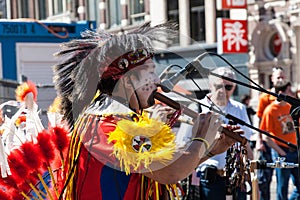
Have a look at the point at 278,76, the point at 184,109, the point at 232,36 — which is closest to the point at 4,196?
the point at 184,109

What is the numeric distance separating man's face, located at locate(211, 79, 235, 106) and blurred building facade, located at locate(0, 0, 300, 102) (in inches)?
384

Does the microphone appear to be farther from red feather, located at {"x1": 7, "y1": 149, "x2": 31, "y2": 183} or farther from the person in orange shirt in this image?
the person in orange shirt

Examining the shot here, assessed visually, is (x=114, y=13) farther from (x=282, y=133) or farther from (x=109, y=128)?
(x=109, y=128)

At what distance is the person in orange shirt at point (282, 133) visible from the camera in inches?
291

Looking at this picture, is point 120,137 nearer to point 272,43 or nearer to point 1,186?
point 1,186

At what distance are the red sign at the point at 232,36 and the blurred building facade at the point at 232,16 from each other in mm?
512

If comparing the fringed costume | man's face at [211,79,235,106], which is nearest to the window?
man's face at [211,79,235,106]

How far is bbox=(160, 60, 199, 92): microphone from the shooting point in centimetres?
378

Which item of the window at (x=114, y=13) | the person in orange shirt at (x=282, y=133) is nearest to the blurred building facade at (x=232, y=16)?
the window at (x=114, y=13)

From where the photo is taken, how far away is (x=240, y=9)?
1845 centimetres

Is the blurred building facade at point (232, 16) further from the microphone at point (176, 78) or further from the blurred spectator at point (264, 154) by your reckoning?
the microphone at point (176, 78)

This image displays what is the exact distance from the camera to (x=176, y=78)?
3984 millimetres

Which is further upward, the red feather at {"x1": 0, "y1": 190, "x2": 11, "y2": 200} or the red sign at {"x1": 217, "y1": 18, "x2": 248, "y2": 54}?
the red sign at {"x1": 217, "y1": 18, "x2": 248, "y2": 54}

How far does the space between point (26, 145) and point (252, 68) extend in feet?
49.8
